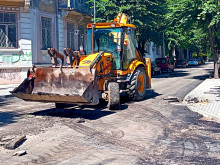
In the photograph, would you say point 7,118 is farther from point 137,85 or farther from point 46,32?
point 46,32

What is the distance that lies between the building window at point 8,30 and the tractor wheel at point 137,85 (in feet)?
37.7

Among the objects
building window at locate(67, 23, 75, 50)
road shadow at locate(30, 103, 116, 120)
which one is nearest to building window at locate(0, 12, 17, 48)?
building window at locate(67, 23, 75, 50)

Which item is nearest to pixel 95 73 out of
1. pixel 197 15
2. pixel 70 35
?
pixel 197 15

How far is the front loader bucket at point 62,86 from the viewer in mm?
8695

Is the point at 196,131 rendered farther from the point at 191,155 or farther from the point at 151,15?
the point at 151,15

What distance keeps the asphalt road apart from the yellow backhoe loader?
26.7 inches

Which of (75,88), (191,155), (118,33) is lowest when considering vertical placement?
(191,155)

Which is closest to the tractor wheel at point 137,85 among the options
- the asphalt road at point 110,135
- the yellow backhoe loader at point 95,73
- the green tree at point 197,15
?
the yellow backhoe loader at point 95,73

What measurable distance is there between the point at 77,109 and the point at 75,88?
152 cm

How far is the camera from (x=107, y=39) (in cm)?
1149

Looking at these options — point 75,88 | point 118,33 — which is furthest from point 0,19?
point 75,88

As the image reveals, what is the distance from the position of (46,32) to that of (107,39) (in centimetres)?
1221

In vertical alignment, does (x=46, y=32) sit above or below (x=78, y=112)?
above

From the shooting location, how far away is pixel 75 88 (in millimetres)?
9125
